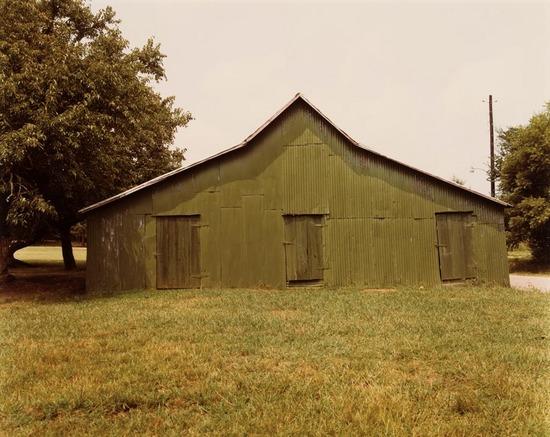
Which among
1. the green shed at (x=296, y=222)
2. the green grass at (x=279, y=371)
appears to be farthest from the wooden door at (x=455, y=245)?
the green grass at (x=279, y=371)

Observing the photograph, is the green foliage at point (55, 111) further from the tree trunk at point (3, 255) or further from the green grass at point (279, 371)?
the green grass at point (279, 371)

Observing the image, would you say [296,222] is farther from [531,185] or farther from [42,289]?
[531,185]

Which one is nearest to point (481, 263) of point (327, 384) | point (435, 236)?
point (435, 236)

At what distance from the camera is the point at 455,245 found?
1656 cm

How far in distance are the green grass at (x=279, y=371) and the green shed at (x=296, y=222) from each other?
15.8 ft

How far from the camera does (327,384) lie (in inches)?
224

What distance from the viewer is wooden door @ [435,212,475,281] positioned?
16.4 metres

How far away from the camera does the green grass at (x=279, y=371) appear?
4730 mm

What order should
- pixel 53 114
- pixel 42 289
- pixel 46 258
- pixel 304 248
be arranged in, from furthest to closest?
1. pixel 46 258
2. pixel 42 289
3. pixel 304 248
4. pixel 53 114

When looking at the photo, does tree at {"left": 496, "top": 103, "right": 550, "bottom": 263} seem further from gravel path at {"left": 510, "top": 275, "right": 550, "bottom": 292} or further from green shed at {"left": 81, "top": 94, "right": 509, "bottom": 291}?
green shed at {"left": 81, "top": 94, "right": 509, "bottom": 291}

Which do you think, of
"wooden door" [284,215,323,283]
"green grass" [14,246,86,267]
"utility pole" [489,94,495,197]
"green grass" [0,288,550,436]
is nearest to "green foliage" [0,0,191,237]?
"green grass" [0,288,550,436]

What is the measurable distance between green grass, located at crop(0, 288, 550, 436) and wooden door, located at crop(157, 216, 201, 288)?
4.66 meters

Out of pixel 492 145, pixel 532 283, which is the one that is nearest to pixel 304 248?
pixel 532 283

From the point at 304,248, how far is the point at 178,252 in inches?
191
